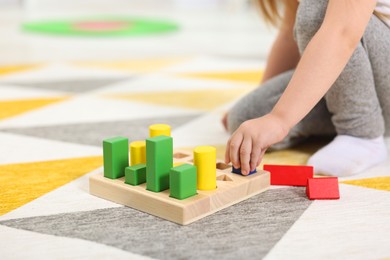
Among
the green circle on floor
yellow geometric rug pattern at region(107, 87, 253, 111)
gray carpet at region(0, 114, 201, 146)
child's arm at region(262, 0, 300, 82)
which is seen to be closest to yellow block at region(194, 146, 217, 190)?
gray carpet at region(0, 114, 201, 146)

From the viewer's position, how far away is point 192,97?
1.45 meters

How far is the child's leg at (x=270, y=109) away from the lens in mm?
1018

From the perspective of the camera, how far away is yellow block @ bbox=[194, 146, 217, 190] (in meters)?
0.74

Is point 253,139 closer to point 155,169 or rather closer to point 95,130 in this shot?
point 155,169

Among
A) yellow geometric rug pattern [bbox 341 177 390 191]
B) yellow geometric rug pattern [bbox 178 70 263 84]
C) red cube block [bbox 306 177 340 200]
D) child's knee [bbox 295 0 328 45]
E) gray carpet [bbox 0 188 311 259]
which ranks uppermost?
child's knee [bbox 295 0 328 45]

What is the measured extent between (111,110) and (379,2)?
618 millimetres

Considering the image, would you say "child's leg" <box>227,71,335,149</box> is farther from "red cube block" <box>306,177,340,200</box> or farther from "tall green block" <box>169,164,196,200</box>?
"tall green block" <box>169,164,196,200</box>

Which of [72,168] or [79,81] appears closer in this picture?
[72,168]

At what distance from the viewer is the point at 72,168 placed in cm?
94

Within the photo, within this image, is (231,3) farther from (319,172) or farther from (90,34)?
(319,172)

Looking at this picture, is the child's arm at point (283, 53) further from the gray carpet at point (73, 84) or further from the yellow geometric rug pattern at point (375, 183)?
the gray carpet at point (73, 84)

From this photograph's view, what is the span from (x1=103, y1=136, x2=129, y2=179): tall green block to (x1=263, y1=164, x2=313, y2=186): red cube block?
0.20m

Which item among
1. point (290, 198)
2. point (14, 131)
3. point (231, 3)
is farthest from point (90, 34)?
point (290, 198)

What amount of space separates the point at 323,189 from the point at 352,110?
0.58 ft
